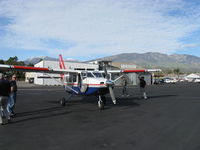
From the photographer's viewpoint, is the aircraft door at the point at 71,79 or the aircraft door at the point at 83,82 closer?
the aircraft door at the point at 83,82

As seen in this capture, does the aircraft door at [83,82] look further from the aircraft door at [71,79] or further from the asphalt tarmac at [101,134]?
the asphalt tarmac at [101,134]

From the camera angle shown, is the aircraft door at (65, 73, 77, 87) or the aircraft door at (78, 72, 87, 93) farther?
the aircraft door at (65, 73, 77, 87)

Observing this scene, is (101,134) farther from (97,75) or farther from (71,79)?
(71,79)

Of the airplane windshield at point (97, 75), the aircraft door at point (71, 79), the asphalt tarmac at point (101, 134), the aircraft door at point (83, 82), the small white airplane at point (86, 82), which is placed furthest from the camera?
the aircraft door at point (71, 79)

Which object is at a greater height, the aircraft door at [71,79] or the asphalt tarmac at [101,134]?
the aircraft door at [71,79]

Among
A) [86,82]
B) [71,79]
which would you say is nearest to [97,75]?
[86,82]

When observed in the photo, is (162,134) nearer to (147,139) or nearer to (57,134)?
(147,139)

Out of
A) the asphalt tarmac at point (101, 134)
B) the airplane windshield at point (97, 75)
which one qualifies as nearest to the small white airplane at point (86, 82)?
the airplane windshield at point (97, 75)

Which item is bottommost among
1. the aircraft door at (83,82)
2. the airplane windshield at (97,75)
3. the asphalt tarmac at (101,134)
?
the asphalt tarmac at (101,134)

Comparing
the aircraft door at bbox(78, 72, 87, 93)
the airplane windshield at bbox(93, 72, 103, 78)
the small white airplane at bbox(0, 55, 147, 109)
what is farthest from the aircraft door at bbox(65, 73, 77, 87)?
the airplane windshield at bbox(93, 72, 103, 78)

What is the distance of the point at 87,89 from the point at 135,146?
7.17m

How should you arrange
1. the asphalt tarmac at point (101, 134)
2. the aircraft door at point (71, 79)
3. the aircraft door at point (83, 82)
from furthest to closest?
the aircraft door at point (71, 79), the aircraft door at point (83, 82), the asphalt tarmac at point (101, 134)

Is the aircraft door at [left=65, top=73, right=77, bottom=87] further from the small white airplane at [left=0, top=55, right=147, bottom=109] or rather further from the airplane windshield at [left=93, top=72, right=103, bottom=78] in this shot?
the airplane windshield at [left=93, top=72, right=103, bottom=78]

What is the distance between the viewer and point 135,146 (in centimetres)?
513
